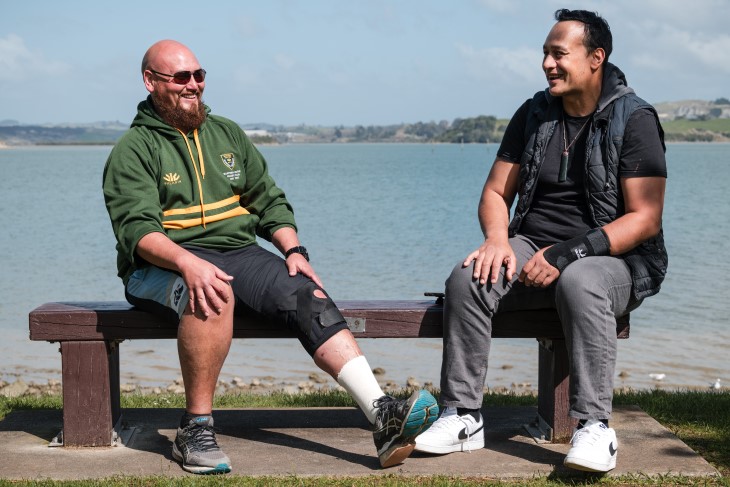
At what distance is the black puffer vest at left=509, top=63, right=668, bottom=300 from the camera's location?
15.1 ft

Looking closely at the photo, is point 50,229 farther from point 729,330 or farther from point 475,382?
point 475,382

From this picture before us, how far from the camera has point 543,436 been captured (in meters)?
4.80

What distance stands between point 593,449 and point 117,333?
215cm

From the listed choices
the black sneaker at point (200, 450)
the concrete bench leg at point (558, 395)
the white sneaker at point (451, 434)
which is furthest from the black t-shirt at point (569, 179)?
the black sneaker at point (200, 450)

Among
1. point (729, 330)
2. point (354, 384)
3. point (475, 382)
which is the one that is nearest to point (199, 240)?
point (354, 384)

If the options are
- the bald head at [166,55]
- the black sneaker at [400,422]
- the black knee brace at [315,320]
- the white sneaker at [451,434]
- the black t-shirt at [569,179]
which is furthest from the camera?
the bald head at [166,55]

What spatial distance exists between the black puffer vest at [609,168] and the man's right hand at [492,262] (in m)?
0.39

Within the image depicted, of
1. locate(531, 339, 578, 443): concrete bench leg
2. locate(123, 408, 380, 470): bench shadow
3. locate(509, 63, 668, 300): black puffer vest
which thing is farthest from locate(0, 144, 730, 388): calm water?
locate(509, 63, 668, 300): black puffer vest

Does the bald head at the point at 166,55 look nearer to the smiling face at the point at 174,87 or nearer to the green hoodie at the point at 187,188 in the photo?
the smiling face at the point at 174,87

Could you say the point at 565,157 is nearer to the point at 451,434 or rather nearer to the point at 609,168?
the point at 609,168

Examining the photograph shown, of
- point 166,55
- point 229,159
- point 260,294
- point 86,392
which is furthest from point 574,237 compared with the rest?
point 86,392

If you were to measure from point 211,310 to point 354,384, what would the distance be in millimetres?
674

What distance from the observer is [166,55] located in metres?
4.71

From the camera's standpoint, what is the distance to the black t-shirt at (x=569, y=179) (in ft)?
15.1
